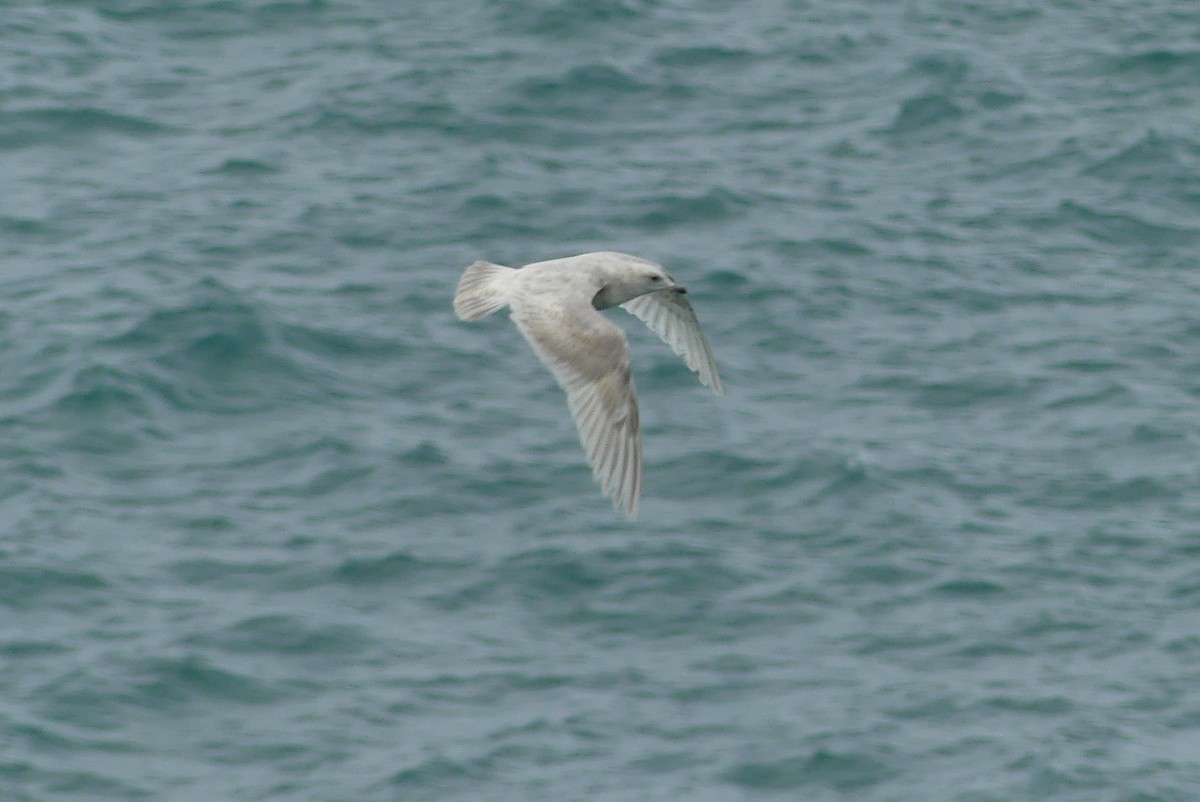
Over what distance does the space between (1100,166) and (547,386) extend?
7063 millimetres

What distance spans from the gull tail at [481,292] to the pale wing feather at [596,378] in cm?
23

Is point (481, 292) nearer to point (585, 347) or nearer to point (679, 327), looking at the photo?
point (585, 347)

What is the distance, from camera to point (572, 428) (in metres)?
19.3

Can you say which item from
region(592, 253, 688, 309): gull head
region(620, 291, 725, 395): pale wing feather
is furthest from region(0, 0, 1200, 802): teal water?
region(592, 253, 688, 309): gull head

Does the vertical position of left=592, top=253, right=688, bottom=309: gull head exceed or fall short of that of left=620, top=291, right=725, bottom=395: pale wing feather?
it exceeds it

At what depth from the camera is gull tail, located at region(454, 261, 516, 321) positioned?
1243 cm

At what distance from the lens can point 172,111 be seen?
25.0m

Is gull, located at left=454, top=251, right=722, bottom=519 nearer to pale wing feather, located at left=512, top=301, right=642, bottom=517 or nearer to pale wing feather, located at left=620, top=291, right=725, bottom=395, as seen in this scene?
pale wing feather, located at left=512, top=301, right=642, bottom=517

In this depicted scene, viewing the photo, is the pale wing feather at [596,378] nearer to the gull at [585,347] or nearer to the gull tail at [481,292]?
the gull at [585,347]

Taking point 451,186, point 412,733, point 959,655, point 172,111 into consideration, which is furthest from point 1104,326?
point 172,111

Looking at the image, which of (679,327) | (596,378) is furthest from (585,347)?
(679,327)

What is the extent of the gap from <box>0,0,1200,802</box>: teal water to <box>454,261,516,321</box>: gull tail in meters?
4.47

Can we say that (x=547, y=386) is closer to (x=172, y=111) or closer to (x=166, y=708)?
(x=166, y=708)

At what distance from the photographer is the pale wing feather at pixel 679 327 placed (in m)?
14.1
